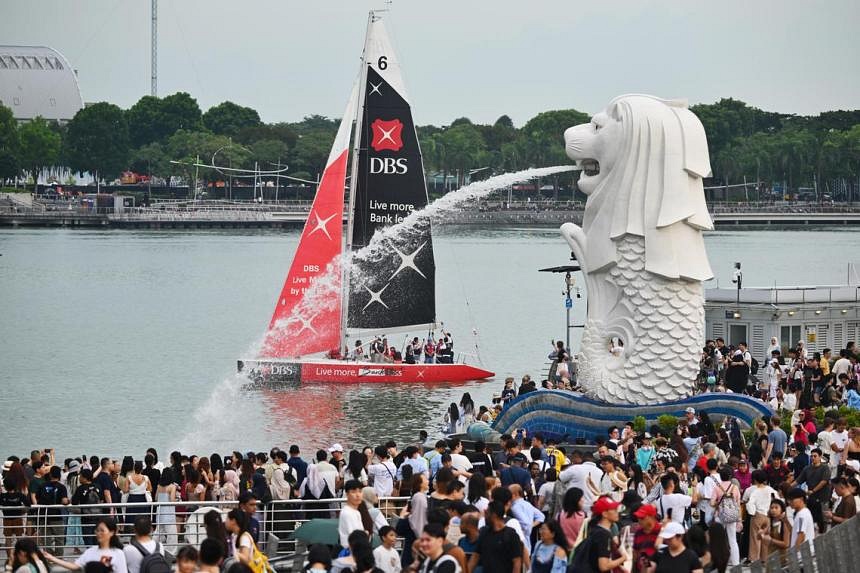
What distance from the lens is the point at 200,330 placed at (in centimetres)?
7219

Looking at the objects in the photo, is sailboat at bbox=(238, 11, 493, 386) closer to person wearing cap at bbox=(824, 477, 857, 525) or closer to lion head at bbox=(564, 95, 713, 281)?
lion head at bbox=(564, 95, 713, 281)

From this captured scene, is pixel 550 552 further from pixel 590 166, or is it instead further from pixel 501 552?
pixel 590 166

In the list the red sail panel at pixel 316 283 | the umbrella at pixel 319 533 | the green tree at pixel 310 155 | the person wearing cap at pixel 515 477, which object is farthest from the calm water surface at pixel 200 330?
the umbrella at pixel 319 533

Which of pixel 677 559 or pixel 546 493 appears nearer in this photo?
pixel 677 559

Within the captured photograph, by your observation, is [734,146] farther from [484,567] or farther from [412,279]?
[484,567]

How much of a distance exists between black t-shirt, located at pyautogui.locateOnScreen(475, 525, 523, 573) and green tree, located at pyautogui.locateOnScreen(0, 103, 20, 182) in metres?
177

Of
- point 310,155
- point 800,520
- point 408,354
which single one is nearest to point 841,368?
point 800,520

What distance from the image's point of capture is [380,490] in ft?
58.5

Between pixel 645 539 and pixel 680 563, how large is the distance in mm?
970

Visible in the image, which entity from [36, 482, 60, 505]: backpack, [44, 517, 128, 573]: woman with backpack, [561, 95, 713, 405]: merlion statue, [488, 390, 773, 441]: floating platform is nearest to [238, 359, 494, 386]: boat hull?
[488, 390, 773, 441]: floating platform

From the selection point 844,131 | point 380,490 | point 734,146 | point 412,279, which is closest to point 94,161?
point 734,146

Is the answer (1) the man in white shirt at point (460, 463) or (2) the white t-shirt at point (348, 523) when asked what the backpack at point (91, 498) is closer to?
(1) the man in white shirt at point (460, 463)

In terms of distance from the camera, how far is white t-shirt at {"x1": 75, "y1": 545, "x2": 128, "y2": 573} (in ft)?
41.3

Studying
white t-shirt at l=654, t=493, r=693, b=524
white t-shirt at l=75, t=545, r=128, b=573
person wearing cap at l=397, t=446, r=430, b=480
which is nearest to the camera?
white t-shirt at l=75, t=545, r=128, b=573
